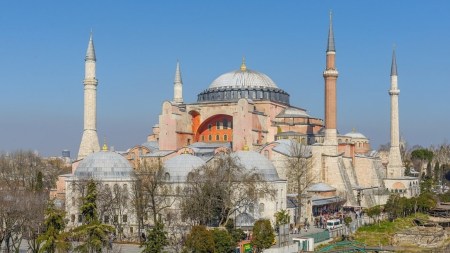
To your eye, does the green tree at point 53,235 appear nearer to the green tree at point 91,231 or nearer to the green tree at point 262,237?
the green tree at point 91,231

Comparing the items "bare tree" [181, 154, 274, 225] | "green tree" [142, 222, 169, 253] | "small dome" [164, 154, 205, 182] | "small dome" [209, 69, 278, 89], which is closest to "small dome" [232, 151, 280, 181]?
"bare tree" [181, 154, 274, 225]

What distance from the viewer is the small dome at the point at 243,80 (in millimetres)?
43656

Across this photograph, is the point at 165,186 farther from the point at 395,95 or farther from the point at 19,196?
the point at 395,95

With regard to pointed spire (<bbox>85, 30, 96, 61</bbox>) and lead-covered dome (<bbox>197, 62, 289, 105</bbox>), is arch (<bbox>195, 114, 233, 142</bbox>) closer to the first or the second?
lead-covered dome (<bbox>197, 62, 289, 105</bbox>)

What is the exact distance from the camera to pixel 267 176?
2955 cm

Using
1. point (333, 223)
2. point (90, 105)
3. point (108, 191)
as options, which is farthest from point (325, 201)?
point (90, 105)

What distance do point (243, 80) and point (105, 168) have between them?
1603cm

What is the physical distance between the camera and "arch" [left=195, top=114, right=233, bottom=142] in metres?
40.7

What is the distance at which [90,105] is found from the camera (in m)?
38.7

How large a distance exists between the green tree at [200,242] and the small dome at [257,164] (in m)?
8.79

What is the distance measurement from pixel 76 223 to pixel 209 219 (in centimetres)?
620

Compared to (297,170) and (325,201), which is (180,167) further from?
(325,201)

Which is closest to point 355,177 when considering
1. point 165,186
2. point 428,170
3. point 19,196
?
point 165,186

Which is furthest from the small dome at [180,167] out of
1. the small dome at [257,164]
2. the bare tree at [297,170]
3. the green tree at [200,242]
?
the green tree at [200,242]
